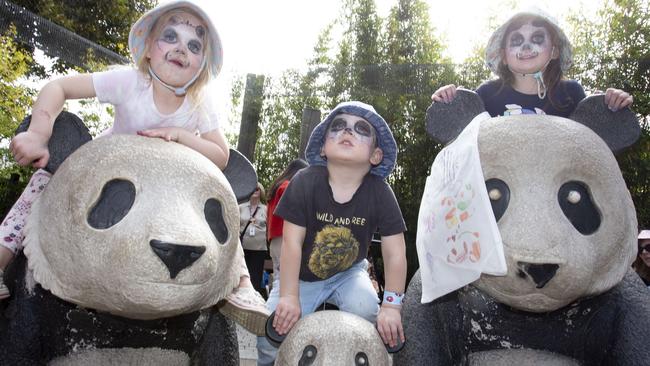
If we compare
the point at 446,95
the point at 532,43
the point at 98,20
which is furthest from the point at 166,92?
the point at 98,20

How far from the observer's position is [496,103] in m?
2.57

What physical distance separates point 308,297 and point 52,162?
3.81 ft

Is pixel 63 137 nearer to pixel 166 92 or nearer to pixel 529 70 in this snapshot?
pixel 166 92

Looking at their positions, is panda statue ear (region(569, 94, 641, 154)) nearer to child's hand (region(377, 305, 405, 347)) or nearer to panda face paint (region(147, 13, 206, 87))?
child's hand (region(377, 305, 405, 347))

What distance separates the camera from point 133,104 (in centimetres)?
237

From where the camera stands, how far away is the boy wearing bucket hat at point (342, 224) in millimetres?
2393

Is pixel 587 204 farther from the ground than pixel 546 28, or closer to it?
closer to it

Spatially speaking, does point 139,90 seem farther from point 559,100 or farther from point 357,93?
point 357,93

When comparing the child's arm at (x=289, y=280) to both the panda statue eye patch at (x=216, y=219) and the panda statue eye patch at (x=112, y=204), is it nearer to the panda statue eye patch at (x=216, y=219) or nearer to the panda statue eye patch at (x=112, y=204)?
the panda statue eye patch at (x=216, y=219)

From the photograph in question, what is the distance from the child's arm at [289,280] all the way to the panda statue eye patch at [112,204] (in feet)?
2.37

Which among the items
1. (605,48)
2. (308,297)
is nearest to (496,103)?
(308,297)

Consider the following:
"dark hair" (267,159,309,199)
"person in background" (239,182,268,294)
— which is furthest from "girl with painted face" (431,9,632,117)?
"person in background" (239,182,268,294)

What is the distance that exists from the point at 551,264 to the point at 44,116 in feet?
6.01

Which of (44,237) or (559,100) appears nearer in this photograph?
(44,237)
